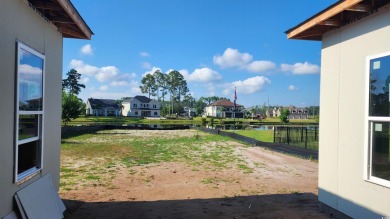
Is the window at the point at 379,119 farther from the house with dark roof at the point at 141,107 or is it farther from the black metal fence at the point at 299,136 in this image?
the house with dark roof at the point at 141,107

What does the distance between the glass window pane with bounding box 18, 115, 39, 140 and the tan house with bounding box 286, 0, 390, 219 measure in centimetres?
504

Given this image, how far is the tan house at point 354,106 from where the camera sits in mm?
4180

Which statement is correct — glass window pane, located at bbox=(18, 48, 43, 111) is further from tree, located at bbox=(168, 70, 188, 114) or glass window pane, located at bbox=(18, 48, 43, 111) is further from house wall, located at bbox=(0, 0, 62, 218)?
tree, located at bbox=(168, 70, 188, 114)

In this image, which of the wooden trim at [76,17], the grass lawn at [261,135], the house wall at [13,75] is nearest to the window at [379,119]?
the wooden trim at [76,17]

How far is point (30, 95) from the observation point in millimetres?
4398

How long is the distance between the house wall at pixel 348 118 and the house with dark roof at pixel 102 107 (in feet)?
260

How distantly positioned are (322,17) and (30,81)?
192 inches

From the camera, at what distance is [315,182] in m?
8.97

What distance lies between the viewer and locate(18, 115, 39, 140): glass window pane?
162 inches

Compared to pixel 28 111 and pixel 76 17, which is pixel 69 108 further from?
pixel 28 111

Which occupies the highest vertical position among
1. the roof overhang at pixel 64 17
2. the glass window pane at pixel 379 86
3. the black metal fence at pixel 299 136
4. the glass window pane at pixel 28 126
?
the roof overhang at pixel 64 17

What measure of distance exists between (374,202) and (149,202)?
177 inches

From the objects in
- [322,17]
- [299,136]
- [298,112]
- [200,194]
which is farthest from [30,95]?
[298,112]

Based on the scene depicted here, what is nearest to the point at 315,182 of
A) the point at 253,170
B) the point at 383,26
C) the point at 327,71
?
the point at 253,170
